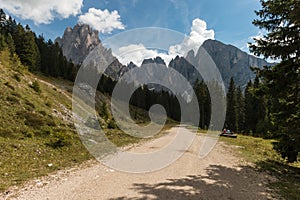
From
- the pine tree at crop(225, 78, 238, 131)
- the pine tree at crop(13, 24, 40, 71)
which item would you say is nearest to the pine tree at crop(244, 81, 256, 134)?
the pine tree at crop(225, 78, 238, 131)

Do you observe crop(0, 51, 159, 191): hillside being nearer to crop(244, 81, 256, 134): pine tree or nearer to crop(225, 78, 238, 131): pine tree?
crop(225, 78, 238, 131): pine tree

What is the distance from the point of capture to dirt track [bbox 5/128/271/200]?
733 cm

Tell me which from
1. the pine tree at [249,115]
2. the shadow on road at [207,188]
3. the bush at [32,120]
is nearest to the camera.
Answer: the shadow on road at [207,188]

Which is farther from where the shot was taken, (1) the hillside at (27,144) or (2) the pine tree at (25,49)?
(2) the pine tree at (25,49)

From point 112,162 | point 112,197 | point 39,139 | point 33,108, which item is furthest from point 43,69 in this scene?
point 112,197

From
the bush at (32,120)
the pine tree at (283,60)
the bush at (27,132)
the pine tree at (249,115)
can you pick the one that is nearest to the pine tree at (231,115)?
the pine tree at (249,115)

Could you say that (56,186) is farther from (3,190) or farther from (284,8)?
(284,8)

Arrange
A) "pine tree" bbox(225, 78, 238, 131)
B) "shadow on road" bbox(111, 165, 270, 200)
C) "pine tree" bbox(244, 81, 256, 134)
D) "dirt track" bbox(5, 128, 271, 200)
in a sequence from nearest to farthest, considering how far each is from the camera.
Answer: "dirt track" bbox(5, 128, 271, 200), "shadow on road" bbox(111, 165, 270, 200), "pine tree" bbox(225, 78, 238, 131), "pine tree" bbox(244, 81, 256, 134)

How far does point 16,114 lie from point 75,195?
13.5 metres

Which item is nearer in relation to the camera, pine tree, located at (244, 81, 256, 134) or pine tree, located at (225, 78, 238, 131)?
pine tree, located at (225, 78, 238, 131)

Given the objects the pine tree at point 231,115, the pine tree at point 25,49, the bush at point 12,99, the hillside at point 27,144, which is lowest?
the hillside at point 27,144

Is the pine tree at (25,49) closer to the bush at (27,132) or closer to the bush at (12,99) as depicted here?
the bush at (12,99)

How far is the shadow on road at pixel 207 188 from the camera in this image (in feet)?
24.5

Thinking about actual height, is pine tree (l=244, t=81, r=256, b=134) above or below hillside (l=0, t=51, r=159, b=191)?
above
